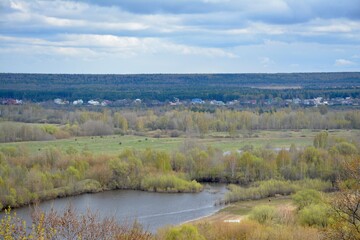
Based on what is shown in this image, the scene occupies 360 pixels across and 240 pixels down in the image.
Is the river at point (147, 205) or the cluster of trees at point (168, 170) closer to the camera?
the river at point (147, 205)

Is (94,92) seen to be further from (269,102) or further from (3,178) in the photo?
(3,178)

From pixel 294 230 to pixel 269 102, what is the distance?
229ft

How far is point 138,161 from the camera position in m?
36.2

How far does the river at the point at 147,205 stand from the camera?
26.0m

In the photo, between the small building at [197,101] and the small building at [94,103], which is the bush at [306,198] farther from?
the small building at [197,101]

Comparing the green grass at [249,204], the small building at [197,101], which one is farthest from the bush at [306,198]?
the small building at [197,101]

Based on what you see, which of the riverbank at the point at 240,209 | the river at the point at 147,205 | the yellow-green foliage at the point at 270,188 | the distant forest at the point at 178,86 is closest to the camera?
the riverbank at the point at 240,209

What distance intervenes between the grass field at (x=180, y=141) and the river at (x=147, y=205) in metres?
11.6

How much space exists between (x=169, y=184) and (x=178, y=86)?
77.1 m

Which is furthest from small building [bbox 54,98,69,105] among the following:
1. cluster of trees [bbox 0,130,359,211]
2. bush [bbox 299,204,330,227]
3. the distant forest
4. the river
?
bush [bbox 299,204,330,227]

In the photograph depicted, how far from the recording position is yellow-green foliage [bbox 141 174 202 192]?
33812mm

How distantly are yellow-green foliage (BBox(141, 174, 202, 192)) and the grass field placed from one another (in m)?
9.69

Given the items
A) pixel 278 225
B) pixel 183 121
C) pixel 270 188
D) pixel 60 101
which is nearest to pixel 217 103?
pixel 60 101

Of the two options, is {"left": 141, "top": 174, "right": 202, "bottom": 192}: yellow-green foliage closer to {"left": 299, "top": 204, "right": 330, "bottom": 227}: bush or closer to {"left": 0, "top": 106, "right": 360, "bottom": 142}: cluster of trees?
{"left": 299, "top": 204, "right": 330, "bottom": 227}: bush
